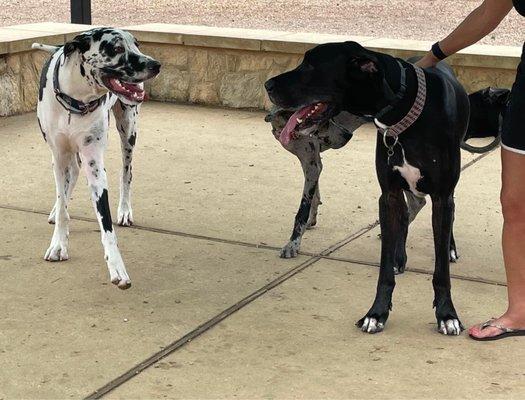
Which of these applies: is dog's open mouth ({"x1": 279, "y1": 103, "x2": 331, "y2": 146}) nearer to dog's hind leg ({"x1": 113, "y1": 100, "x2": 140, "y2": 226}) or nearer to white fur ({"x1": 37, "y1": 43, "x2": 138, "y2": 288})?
white fur ({"x1": 37, "y1": 43, "x2": 138, "y2": 288})

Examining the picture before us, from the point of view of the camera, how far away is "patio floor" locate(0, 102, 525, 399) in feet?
14.0

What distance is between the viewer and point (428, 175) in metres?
4.71

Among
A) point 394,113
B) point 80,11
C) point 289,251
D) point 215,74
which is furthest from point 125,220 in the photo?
point 80,11

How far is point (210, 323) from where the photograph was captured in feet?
16.1

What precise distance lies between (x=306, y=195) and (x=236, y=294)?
938mm

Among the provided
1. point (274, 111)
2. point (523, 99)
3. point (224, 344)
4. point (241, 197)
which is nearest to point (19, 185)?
point (241, 197)

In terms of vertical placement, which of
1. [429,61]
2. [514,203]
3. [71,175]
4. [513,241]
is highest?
[429,61]

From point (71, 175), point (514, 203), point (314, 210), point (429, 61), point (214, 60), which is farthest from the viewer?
point (214, 60)

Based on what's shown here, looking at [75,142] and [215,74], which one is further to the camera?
[215,74]

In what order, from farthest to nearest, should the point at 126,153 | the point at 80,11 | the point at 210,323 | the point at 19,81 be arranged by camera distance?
the point at 80,11 → the point at 19,81 → the point at 126,153 → the point at 210,323

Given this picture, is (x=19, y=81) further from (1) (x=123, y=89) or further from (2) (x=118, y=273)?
(2) (x=118, y=273)

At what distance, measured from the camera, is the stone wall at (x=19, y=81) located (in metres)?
9.46

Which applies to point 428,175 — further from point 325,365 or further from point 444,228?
point 325,365

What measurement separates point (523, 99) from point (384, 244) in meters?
0.96
